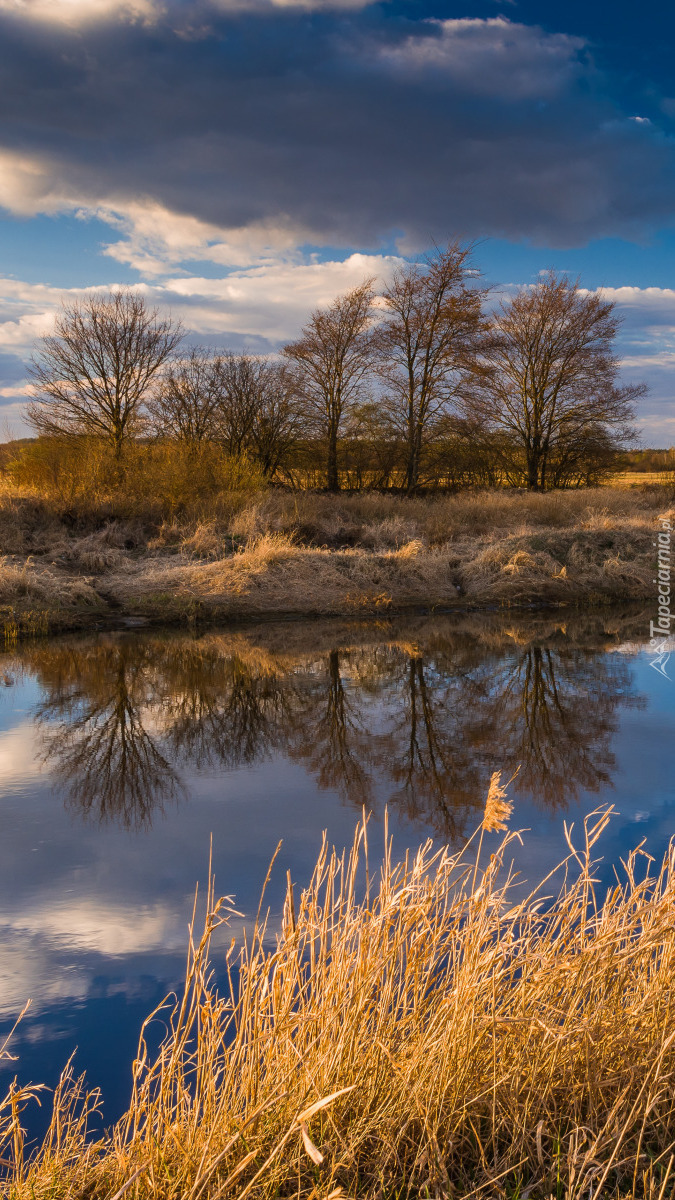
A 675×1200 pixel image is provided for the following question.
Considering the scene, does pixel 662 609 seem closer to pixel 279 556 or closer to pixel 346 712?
pixel 279 556

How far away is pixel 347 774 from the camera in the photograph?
7.71m

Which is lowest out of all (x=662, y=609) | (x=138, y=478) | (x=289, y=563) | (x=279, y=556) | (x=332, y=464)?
(x=662, y=609)

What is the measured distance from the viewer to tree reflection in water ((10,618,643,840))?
744cm

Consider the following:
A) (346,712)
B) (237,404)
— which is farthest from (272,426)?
(346,712)

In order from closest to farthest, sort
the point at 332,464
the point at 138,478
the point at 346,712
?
the point at 346,712, the point at 138,478, the point at 332,464

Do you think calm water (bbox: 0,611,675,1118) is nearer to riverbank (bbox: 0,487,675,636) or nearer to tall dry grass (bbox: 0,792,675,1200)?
tall dry grass (bbox: 0,792,675,1200)

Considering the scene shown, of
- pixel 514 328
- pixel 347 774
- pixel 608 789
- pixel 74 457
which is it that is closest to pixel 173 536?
pixel 74 457

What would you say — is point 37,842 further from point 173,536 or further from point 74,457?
point 74,457

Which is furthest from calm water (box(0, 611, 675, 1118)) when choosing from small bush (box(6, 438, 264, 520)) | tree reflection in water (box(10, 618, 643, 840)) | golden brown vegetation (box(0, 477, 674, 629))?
small bush (box(6, 438, 264, 520))

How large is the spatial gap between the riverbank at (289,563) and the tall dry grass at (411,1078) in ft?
39.8

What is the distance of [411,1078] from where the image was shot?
9.13 ft

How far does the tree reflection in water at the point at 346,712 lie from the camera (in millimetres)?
7438

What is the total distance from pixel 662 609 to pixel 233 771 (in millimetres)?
12828

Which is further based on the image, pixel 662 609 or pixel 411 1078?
pixel 662 609
